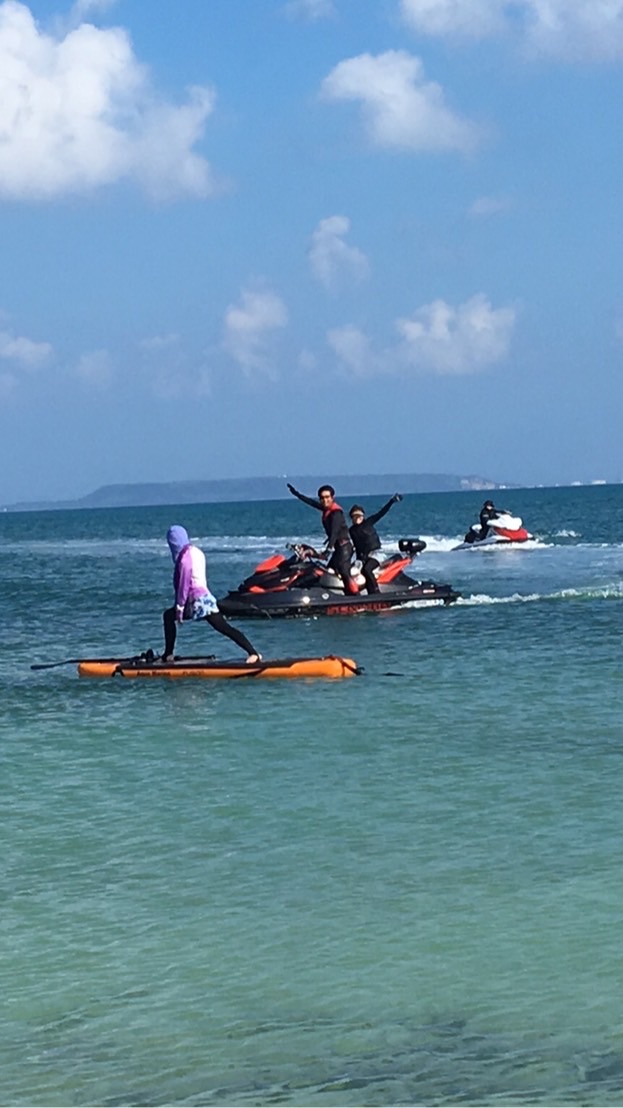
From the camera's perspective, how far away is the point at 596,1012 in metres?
7.23

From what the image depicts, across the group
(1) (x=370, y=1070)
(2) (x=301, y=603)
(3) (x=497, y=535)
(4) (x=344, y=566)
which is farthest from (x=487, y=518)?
(1) (x=370, y=1070)

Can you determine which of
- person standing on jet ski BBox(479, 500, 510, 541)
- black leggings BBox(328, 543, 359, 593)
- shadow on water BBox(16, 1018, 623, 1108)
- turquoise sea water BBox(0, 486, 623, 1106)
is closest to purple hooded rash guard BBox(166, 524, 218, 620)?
Result: turquoise sea water BBox(0, 486, 623, 1106)

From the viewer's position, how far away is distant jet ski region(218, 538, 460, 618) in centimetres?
2558

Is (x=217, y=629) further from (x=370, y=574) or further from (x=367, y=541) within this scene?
(x=370, y=574)

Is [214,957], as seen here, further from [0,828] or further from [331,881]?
[0,828]

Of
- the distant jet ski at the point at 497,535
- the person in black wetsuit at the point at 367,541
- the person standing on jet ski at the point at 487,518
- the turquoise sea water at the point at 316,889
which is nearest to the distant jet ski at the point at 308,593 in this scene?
the person in black wetsuit at the point at 367,541

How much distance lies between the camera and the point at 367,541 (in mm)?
25328

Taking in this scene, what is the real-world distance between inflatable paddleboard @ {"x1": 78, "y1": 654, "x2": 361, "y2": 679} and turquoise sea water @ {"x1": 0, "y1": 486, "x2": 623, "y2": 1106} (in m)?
0.27

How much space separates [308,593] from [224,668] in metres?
7.56

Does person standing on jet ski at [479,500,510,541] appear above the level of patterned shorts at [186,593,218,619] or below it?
above

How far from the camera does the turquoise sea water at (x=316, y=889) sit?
683 cm

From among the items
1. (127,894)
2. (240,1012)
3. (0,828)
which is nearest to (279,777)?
(0,828)

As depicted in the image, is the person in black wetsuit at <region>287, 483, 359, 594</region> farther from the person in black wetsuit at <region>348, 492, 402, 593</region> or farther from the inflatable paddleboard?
the inflatable paddleboard

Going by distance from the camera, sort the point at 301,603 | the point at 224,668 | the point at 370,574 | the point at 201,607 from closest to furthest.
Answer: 1. the point at 201,607
2. the point at 224,668
3. the point at 301,603
4. the point at 370,574
